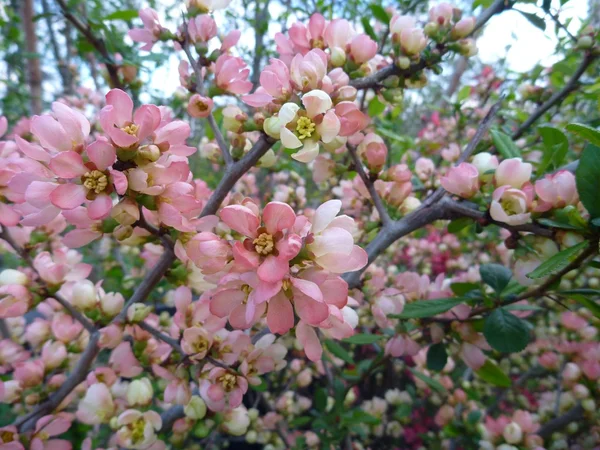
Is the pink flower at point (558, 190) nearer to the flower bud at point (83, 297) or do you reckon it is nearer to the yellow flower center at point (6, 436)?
the flower bud at point (83, 297)

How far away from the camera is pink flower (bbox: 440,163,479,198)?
0.69 m

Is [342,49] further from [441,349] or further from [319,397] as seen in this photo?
[319,397]

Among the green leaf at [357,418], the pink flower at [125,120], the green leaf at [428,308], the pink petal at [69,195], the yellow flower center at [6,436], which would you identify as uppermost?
the pink flower at [125,120]

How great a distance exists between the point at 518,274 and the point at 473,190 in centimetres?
16

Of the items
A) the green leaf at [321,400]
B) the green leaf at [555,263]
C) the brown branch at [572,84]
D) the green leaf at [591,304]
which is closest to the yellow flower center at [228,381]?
the green leaf at [555,263]

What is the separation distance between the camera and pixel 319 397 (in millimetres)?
1332

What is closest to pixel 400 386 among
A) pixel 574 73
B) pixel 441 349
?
pixel 441 349

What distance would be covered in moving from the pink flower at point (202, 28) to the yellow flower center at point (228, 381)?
2.12 feet

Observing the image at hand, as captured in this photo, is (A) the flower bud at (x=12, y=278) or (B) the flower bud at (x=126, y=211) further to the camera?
(A) the flower bud at (x=12, y=278)

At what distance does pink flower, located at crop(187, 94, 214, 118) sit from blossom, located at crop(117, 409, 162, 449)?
568 millimetres

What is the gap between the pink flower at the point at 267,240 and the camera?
0.45 metres

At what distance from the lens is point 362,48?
769 mm

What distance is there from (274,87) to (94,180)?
297mm

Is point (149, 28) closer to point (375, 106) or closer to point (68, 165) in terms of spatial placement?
point (68, 165)
